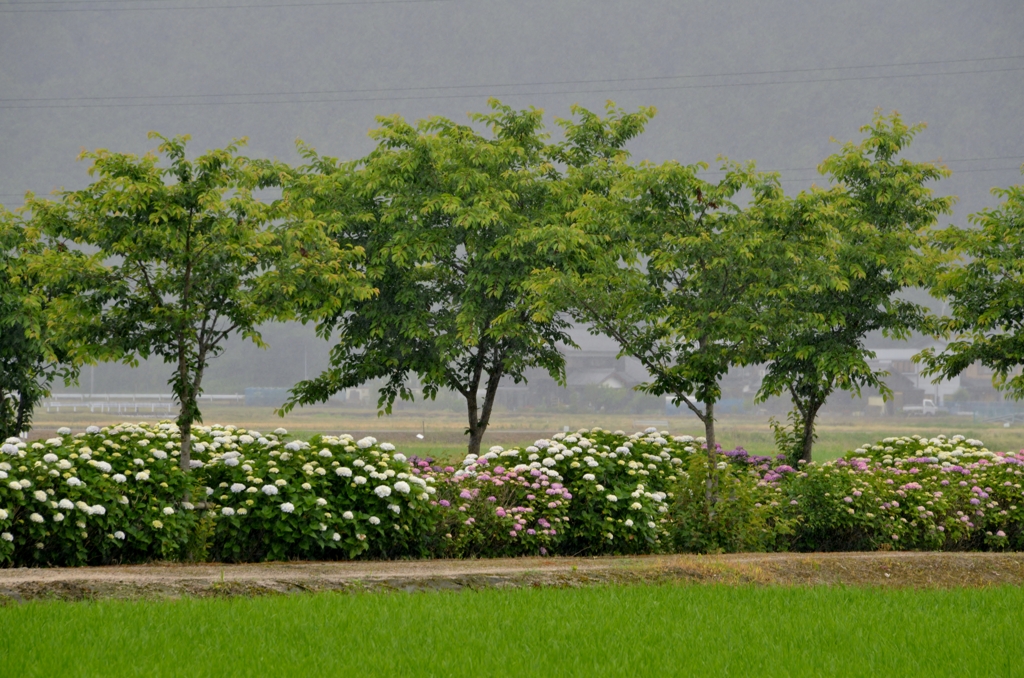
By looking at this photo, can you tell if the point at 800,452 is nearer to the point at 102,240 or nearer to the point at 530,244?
the point at 530,244

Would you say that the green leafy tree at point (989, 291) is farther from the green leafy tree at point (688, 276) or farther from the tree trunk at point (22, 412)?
the tree trunk at point (22, 412)

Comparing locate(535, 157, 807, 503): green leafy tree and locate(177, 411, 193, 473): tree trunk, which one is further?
locate(535, 157, 807, 503): green leafy tree

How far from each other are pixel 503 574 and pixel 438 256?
1042 centimetres

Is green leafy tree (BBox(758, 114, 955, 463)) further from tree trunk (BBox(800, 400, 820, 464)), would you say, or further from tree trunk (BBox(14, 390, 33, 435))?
tree trunk (BBox(14, 390, 33, 435))

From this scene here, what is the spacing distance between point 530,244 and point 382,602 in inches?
417

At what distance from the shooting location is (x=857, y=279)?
743 inches

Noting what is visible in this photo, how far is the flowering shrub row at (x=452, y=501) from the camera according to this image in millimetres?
11016

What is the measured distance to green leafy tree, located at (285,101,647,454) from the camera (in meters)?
18.4

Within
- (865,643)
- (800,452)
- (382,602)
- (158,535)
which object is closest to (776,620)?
(865,643)

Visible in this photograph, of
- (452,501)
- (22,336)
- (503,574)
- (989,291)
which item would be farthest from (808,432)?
(22,336)

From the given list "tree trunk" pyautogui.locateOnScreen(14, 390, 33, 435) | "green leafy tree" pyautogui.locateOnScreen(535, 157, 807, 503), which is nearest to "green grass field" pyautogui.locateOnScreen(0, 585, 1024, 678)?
"green leafy tree" pyautogui.locateOnScreen(535, 157, 807, 503)

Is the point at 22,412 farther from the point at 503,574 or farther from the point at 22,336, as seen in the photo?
the point at 503,574

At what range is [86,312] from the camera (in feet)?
39.6

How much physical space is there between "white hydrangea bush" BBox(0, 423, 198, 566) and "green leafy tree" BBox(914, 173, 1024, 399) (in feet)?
39.9
